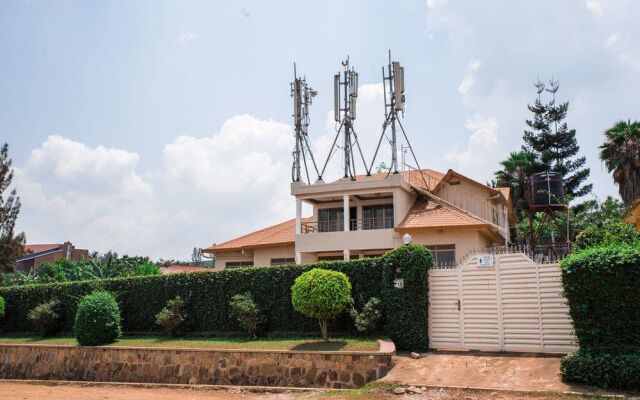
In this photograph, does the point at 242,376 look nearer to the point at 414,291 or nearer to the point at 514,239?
the point at 414,291

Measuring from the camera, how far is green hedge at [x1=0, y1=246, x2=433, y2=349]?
51.9 ft

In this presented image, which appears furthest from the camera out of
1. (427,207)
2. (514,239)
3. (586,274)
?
(514,239)

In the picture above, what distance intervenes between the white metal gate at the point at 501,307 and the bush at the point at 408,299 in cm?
35

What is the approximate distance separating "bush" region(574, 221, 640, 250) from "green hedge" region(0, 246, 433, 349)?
4.32 meters

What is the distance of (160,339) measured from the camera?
67.0ft

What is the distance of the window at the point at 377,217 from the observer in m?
29.4

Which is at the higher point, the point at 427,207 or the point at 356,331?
the point at 427,207

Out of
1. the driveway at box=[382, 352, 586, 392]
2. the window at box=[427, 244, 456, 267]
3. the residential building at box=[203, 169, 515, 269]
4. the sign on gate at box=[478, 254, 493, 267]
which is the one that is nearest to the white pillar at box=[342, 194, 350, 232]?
the residential building at box=[203, 169, 515, 269]

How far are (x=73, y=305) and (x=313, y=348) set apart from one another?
46.2ft

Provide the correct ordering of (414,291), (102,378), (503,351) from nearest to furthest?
(503,351) < (414,291) < (102,378)

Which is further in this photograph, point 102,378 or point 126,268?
point 126,268

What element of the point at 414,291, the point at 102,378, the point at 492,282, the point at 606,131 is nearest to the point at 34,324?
the point at 102,378

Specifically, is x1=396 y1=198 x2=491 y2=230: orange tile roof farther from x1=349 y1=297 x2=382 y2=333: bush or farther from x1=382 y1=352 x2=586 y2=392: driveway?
x1=382 y1=352 x2=586 y2=392: driveway

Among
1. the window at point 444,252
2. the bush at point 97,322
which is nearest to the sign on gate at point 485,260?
the window at point 444,252
